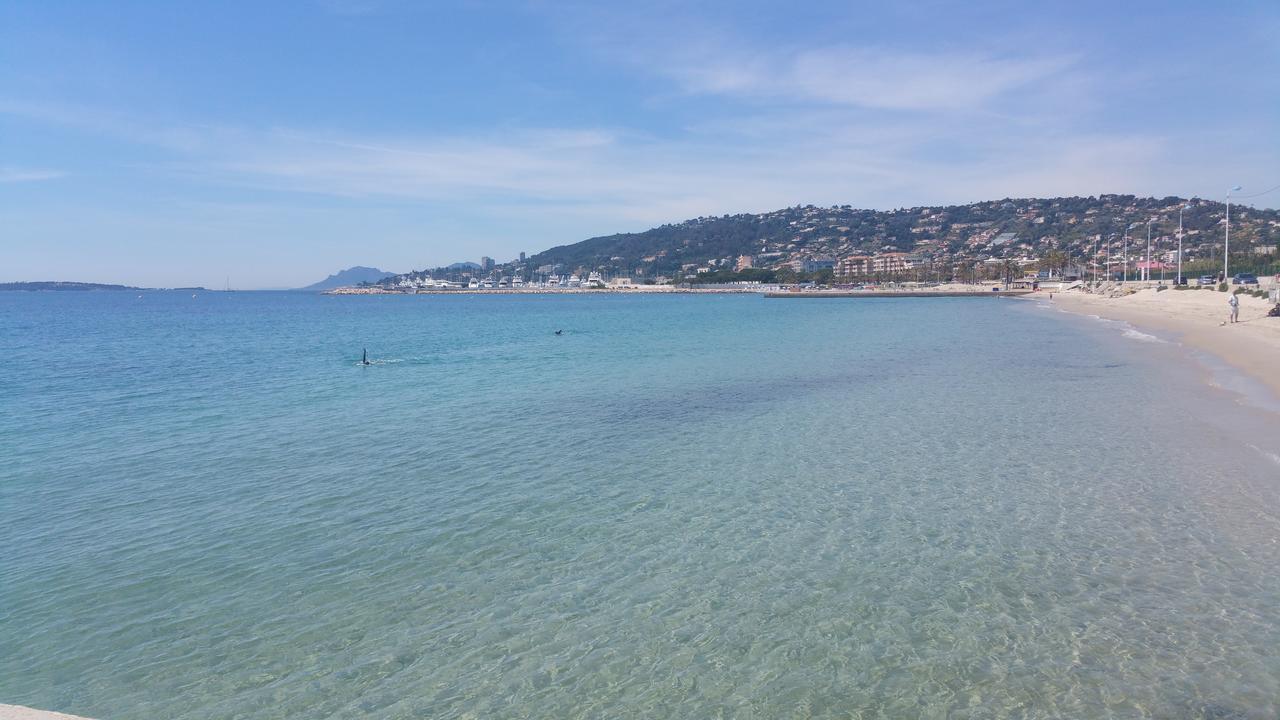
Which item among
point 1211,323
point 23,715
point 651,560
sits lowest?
point 1211,323

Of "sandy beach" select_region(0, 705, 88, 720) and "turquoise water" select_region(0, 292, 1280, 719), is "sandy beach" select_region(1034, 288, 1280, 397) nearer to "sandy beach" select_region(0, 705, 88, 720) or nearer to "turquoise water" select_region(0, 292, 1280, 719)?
"turquoise water" select_region(0, 292, 1280, 719)

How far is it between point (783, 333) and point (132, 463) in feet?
122

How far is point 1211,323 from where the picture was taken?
124 feet

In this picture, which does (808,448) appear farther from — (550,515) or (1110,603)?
(1110,603)

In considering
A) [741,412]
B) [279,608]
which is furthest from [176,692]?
[741,412]

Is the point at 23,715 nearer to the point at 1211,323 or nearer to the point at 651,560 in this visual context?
the point at 651,560

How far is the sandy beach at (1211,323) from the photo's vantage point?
23189 mm

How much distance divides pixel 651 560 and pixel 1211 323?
41.1 metres

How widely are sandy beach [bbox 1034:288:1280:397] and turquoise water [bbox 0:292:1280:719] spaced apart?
27.8 ft

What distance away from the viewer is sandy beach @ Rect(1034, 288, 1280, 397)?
2319cm

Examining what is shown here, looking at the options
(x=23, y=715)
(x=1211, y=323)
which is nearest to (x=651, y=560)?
(x=23, y=715)

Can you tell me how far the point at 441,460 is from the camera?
492 inches

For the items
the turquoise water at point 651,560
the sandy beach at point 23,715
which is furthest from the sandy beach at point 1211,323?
the sandy beach at point 23,715

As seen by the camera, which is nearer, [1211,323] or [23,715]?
[23,715]
